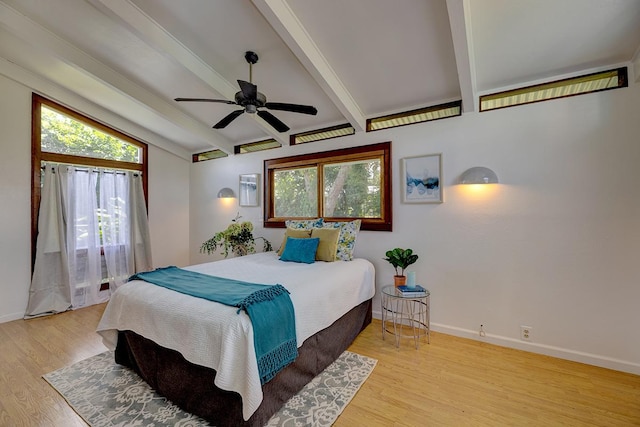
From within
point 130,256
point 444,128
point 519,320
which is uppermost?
point 444,128

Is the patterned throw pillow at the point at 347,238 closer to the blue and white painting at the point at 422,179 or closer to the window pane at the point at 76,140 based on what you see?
the blue and white painting at the point at 422,179

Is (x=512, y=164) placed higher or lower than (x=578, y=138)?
lower

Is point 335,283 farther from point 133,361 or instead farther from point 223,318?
point 133,361

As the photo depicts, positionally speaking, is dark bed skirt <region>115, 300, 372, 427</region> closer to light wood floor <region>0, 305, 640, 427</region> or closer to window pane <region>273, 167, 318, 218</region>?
light wood floor <region>0, 305, 640, 427</region>

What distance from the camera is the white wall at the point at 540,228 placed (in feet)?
7.59

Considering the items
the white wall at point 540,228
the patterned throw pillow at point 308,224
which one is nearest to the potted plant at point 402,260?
the white wall at point 540,228

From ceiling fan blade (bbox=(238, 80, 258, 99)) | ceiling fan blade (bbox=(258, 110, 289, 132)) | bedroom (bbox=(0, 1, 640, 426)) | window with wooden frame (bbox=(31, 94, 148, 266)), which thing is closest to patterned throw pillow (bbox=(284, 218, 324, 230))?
bedroom (bbox=(0, 1, 640, 426))

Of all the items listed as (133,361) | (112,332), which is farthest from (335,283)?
(112,332)

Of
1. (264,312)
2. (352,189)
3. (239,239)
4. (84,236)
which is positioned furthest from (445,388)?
(84,236)

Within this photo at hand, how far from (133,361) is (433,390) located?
2.51 m

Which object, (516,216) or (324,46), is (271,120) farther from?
(516,216)

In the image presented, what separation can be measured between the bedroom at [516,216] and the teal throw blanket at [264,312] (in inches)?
75.7

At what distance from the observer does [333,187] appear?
3.87 meters

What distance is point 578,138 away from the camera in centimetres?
246
